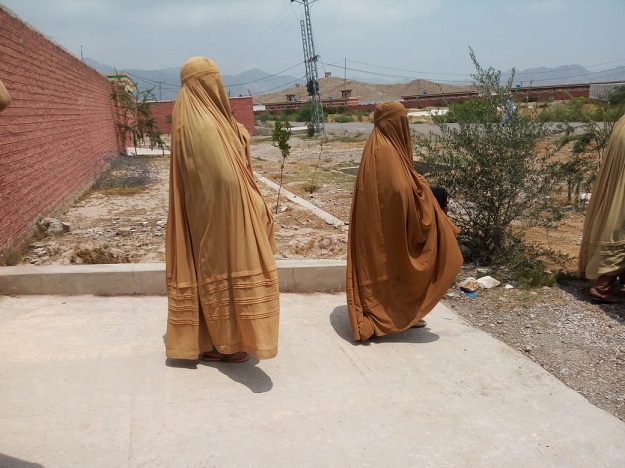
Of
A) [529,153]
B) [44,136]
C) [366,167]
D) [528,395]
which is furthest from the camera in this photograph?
[44,136]

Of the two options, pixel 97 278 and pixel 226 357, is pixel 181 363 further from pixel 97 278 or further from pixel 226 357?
pixel 97 278

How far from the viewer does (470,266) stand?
5.64 meters

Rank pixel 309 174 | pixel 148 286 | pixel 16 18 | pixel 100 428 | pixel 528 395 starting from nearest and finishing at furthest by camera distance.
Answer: pixel 100 428, pixel 528 395, pixel 148 286, pixel 16 18, pixel 309 174

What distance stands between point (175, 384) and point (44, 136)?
541 cm

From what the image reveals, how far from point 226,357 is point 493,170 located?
368cm

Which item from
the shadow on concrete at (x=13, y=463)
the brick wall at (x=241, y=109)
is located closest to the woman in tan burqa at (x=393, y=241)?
the shadow on concrete at (x=13, y=463)

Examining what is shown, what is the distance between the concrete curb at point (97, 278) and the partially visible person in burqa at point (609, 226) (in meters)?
2.45

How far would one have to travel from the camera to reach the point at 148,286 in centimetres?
424

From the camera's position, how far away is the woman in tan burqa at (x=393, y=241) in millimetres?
3557

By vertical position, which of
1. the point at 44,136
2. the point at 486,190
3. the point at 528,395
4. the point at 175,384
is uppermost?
the point at 44,136

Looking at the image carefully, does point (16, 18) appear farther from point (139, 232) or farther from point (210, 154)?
point (210, 154)

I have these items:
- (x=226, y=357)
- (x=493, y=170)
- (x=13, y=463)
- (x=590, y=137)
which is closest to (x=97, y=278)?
(x=226, y=357)

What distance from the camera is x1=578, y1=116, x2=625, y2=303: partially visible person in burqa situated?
14.6 feet

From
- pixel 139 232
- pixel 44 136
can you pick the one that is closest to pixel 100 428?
pixel 139 232
